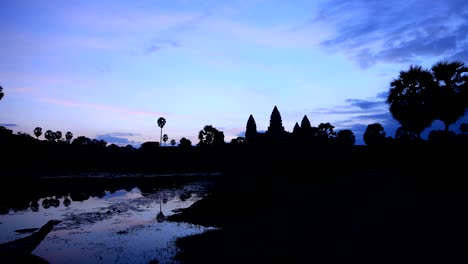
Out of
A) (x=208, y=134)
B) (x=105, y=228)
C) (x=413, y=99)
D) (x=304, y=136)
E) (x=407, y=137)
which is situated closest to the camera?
(x=105, y=228)

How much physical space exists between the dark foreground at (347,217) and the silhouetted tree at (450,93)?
336 centimetres

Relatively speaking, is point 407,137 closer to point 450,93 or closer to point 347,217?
point 450,93

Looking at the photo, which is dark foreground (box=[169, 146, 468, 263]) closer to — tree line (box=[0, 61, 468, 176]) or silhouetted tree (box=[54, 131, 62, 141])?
tree line (box=[0, 61, 468, 176])

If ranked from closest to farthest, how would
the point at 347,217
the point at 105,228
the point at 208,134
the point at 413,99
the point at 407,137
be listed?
the point at 347,217
the point at 105,228
the point at 413,99
the point at 407,137
the point at 208,134

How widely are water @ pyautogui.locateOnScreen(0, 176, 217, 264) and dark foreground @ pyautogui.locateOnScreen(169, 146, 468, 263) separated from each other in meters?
1.83

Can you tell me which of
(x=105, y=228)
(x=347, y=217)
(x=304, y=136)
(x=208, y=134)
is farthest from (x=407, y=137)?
(x=208, y=134)

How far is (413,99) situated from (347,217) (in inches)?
641

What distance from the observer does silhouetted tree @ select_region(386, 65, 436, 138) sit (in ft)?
93.0

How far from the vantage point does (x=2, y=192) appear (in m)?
39.1

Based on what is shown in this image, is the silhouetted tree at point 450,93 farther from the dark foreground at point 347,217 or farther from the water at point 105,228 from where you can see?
the water at point 105,228

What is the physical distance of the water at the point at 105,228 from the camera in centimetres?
1658

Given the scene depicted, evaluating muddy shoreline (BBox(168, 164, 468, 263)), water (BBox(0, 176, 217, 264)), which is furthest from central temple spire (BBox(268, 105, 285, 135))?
muddy shoreline (BBox(168, 164, 468, 263))

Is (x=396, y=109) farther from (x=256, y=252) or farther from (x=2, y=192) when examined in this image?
(x=2, y=192)

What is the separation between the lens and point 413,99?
29797 mm
